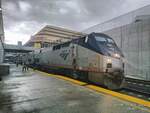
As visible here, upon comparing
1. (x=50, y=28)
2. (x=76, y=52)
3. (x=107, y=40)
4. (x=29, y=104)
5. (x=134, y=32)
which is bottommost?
(x=29, y=104)

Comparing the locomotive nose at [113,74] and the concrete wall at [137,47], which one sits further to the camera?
the concrete wall at [137,47]

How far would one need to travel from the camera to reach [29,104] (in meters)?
4.52

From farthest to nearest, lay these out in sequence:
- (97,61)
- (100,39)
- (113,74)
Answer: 1. (100,39)
2. (97,61)
3. (113,74)

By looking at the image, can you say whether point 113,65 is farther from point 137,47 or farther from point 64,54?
point 137,47

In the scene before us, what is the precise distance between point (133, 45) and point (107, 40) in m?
6.81

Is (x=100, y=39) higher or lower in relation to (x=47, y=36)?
lower

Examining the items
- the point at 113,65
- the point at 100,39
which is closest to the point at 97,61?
the point at 113,65

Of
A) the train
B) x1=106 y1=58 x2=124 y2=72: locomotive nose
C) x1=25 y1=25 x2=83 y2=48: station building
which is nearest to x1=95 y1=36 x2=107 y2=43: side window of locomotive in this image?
the train

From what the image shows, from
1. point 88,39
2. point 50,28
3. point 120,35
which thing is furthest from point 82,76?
point 50,28

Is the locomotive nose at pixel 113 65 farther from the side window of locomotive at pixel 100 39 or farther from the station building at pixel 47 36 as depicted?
the station building at pixel 47 36

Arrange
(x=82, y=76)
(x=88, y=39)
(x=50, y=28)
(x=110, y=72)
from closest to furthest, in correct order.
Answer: (x=110, y=72), (x=88, y=39), (x=82, y=76), (x=50, y=28)

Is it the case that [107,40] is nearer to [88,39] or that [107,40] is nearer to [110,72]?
[88,39]

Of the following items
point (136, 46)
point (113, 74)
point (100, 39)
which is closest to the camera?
point (113, 74)

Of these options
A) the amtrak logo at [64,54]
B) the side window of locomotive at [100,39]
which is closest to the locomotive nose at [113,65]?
the side window of locomotive at [100,39]
